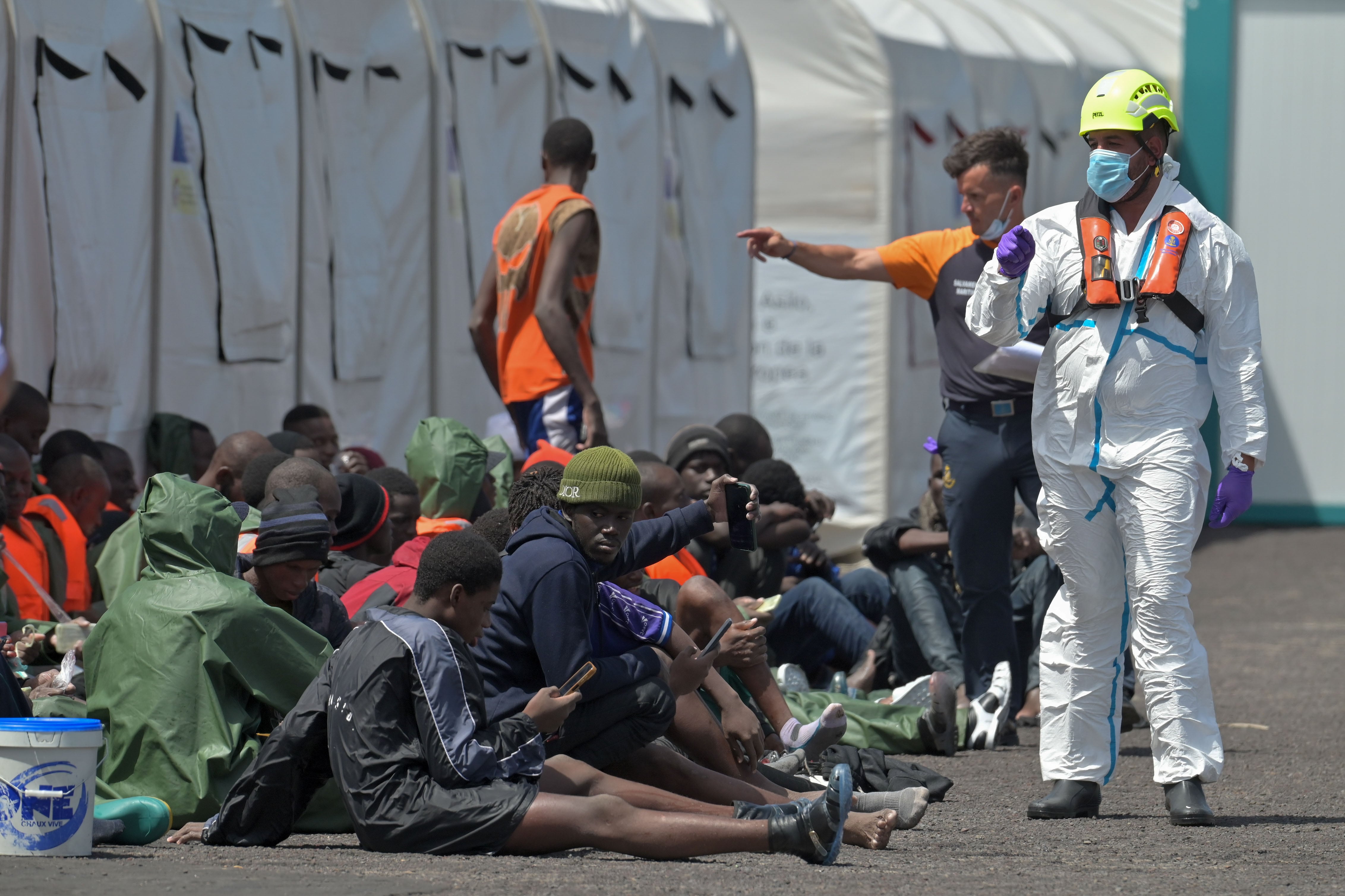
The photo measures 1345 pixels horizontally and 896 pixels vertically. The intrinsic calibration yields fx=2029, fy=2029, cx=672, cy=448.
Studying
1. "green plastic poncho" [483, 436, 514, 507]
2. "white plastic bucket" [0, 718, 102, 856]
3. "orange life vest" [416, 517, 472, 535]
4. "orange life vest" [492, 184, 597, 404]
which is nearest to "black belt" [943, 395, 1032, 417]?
"orange life vest" [492, 184, 597, 404]

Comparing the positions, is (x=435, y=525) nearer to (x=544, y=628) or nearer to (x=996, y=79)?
(x=544, y=628)

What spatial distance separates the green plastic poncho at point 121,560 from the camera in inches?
265

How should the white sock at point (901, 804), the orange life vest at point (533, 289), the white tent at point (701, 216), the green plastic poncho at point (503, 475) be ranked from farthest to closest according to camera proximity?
the white tent at point (701, 216), the green plastic poncho at point (503, 475), the orange life vest at point (533, 289), the white sock at point (901, 804)

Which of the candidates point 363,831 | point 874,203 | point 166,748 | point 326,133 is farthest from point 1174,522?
point 874,203

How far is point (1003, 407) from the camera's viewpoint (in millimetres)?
6906

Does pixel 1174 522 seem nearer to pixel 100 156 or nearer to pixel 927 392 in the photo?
pixel 100 156

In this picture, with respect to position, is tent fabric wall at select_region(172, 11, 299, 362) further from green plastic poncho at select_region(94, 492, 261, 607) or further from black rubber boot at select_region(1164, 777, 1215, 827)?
black rubber boot at select_region(1164, 777, 1215, 827)

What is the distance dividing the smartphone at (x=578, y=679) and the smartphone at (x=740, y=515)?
0.91 metres

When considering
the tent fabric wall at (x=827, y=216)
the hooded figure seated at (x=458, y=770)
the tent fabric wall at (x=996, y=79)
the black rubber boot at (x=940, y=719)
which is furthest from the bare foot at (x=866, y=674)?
the tent fabric wall at (x=996, y=79)

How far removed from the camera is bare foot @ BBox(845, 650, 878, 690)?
8.16 meters

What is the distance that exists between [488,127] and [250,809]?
289 inches

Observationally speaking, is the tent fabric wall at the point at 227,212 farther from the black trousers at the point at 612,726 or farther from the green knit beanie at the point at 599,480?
the black trousers at the point at 612,726

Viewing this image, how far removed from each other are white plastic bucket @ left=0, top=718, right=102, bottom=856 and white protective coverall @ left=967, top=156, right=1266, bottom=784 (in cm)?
265

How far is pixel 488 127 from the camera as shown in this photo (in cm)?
1170
